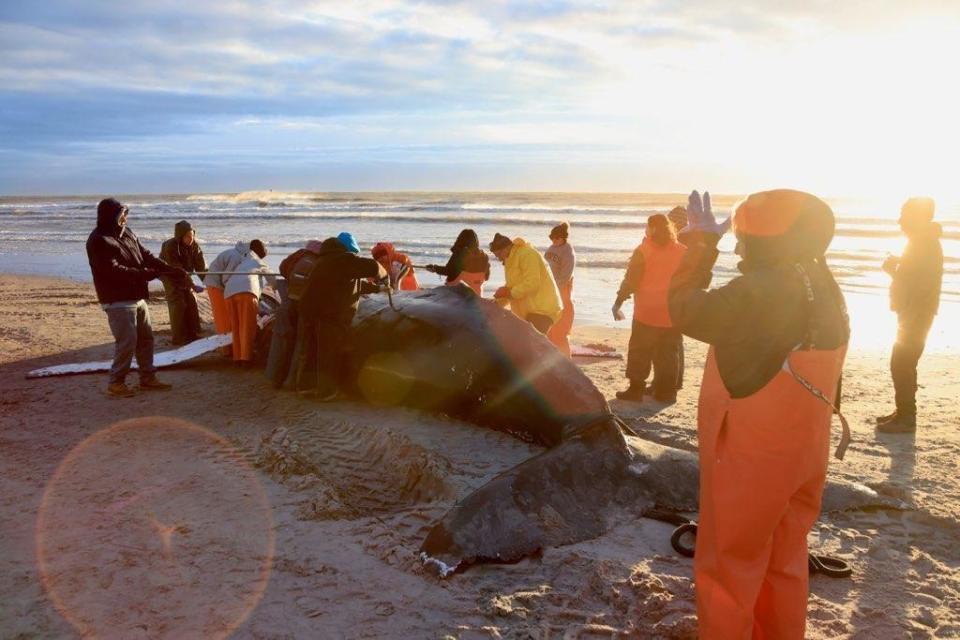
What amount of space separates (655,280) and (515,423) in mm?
2758

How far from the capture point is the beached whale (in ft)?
14.1

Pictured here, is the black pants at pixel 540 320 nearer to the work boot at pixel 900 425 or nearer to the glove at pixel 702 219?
the work boot at pixel 900 425

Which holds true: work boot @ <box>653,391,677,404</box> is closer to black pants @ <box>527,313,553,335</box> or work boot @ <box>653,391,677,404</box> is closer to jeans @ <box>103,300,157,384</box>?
black pants @ <box>527,313,553,335</box>

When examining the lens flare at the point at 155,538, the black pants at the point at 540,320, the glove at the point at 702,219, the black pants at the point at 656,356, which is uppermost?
the glove at the point at 702,219

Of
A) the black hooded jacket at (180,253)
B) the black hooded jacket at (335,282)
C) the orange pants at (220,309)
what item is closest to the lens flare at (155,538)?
the black hooded jacket at (335,282)

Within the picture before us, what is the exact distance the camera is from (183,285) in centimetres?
1049

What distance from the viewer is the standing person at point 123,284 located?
7340mm

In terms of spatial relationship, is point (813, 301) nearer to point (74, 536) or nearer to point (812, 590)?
point (812, 590)

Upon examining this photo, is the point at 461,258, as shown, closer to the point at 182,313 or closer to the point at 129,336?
the point at 129,336

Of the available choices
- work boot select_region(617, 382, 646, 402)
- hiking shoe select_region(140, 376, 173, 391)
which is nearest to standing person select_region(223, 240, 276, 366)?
hiking shoe select_region(140, 376, 173, 391)

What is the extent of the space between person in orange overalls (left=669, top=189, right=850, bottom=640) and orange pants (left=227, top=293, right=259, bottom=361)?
686 cm

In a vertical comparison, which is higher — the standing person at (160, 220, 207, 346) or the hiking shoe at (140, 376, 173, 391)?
the standing person at (160, 220, 207, 346)

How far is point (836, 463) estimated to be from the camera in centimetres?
605

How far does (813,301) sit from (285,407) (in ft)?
18.0
